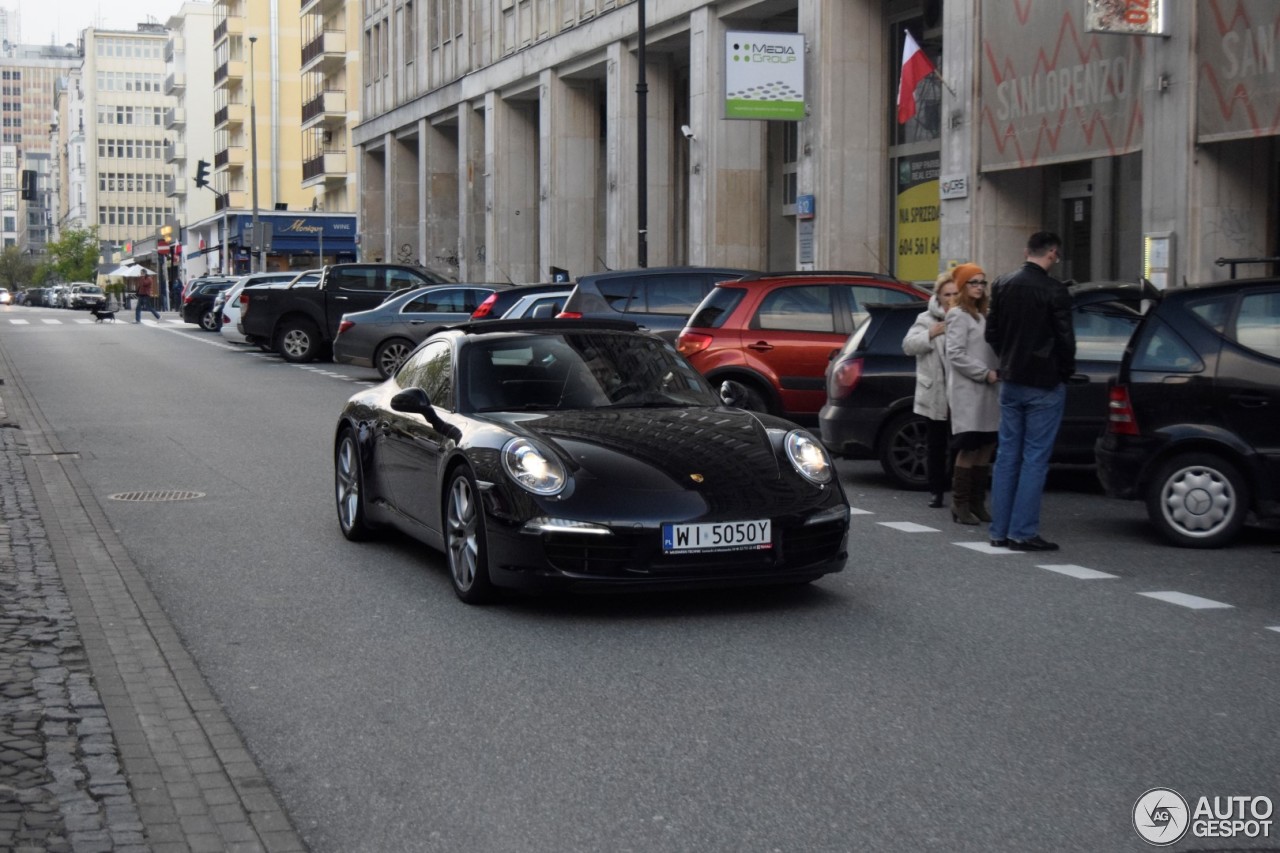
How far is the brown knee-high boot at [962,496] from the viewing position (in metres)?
11.3

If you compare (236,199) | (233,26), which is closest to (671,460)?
(233,26)

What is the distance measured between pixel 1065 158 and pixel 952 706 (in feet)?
62.5

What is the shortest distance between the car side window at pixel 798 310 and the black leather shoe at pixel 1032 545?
6.36 meters

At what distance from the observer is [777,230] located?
37344mm

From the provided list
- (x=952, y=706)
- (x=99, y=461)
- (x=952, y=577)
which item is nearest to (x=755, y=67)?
(x=99, y=461)

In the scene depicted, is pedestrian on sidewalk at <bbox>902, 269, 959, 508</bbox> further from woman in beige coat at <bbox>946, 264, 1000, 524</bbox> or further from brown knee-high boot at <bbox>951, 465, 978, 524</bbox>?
brown knee-high boot at <bbox>951, 465, 978, 524</bbox>

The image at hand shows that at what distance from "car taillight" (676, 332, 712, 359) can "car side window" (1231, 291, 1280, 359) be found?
22.0ft

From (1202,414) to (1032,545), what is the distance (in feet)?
4.20

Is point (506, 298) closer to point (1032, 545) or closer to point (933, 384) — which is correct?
point (933, 384)

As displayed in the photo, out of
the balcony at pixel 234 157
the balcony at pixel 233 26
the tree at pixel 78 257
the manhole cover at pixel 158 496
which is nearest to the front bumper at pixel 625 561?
the manhole cover at pixel 158 496

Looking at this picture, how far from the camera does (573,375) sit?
9.05 metres

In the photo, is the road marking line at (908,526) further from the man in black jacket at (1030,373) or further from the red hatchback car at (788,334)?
the red hatchback car at (788,334)

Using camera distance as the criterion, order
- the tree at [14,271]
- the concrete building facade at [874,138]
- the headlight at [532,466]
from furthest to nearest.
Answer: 1. the tree at [14,271]
2. the concrete building facade at [874,138]
3. the headlight at [532,466]

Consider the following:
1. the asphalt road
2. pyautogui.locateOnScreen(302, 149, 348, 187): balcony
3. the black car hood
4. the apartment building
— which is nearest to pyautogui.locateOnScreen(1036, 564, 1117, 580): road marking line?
the asphalt road
